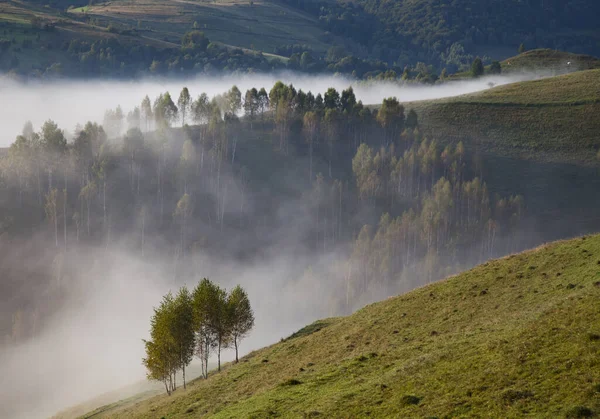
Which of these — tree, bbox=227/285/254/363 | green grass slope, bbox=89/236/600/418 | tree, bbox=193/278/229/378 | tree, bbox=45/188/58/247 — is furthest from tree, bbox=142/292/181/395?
tree, bbox=45/188/58/247

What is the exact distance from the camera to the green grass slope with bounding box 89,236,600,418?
33.8 metres

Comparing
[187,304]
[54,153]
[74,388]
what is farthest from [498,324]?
[54,153]

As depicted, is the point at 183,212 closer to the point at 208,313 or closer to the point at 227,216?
the point at 227,216

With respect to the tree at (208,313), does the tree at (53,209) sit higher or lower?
lower

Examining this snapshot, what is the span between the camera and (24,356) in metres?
151

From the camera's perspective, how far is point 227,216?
186 m

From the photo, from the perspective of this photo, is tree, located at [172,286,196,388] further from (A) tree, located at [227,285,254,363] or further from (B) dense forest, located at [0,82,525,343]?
(B) dense forest, located at [0,82,525,343]

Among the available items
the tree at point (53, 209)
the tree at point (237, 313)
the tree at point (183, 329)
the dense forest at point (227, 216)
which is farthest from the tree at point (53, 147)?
the tree at point (183, 329)

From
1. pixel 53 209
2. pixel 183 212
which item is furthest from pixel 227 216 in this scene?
pixel 53 209

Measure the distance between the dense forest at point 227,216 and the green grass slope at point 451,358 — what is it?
102 meters

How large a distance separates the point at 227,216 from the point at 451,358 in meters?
148

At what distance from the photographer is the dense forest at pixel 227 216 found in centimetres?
17000

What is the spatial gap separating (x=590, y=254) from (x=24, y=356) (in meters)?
131

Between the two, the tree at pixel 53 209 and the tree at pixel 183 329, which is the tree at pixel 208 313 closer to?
the tree at pixel 183 329
